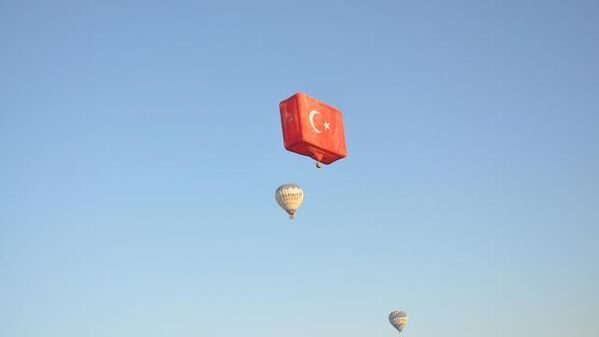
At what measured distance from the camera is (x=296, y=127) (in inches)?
731

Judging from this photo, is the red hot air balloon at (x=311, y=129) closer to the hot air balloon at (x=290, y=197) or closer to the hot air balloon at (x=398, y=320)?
the hot air balloon at (x=290, y=197)

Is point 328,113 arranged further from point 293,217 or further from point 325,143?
point 293,217

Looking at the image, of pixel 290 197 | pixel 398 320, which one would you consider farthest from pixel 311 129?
pixel 398 320

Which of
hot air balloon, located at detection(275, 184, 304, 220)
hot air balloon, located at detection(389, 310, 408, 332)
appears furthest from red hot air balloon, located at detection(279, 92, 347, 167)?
hot air balloon, located at detection(389, 310, 408, 332)

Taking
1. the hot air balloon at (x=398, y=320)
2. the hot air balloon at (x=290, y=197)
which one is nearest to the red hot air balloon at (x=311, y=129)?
the hot air balloon at (x=290, y=197)

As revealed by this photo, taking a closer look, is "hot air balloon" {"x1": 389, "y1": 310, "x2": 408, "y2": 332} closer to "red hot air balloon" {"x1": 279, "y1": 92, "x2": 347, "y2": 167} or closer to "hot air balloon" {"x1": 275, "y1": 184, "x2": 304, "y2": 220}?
"hot air balloon" {"x1": 275, "y1": 184, "x2": 304, "y2": 220}

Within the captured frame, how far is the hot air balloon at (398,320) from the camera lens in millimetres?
66000

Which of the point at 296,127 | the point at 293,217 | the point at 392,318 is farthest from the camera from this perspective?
the point at 392,318

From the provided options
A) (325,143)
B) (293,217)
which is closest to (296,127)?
(325,143)

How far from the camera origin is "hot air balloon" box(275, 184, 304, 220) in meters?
44.6

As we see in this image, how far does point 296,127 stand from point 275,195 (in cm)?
2787

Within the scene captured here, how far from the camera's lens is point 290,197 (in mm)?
44969

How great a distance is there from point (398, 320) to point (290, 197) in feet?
89.1

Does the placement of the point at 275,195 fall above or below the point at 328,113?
above
